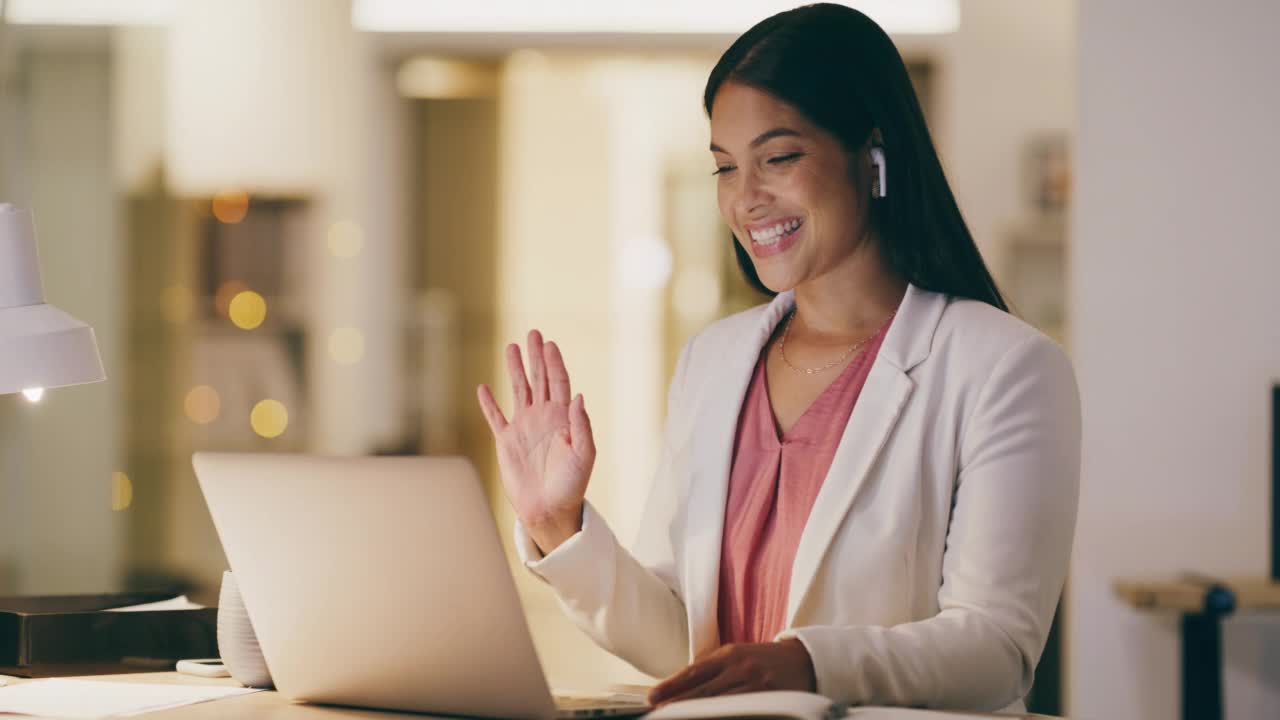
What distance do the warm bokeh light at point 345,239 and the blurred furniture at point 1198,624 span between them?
2.99 meters

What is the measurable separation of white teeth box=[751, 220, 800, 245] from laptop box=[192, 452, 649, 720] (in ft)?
2.03

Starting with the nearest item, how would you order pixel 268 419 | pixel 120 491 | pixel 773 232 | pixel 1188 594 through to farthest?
pixel 773 232, pixel 1188 594, pixel 120 491, pixel 268 419

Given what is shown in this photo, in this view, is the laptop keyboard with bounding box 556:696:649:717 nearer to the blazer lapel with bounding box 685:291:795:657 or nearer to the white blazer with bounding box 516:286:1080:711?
the white blazer with bounding box 516:286:1080:711

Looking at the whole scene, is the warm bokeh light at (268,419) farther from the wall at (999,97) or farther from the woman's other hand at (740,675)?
the woman's other hand at (740,675)

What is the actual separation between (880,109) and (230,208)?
389 centimetres

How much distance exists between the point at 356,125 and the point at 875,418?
3821 mm

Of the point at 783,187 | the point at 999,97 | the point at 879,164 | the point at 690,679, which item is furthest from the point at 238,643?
the point at 999,97

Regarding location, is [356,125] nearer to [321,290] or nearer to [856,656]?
[321,290]

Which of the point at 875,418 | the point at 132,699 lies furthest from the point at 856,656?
the point at 132,699

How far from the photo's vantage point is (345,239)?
5043mm

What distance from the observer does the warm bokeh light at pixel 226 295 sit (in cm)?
505

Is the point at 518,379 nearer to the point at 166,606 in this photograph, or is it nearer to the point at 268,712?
the point at 268,712

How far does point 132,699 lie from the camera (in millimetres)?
1436

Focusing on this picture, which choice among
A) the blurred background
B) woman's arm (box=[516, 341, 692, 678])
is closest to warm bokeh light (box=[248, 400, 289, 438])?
the blurred background
